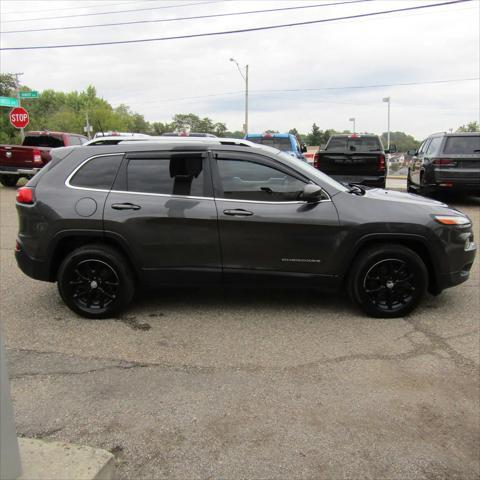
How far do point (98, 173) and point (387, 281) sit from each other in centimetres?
301

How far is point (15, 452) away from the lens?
200 cm

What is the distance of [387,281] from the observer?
15.0ft

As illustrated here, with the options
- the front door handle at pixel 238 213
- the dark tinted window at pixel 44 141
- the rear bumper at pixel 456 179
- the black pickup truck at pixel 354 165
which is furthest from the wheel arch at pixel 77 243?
the dark tinted window at pixel 44 141

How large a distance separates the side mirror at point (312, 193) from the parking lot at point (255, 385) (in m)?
1.15

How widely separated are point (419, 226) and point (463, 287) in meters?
1.63

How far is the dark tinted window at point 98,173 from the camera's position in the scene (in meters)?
4.60

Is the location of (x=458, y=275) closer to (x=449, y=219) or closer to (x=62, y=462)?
(x=449, y=219)

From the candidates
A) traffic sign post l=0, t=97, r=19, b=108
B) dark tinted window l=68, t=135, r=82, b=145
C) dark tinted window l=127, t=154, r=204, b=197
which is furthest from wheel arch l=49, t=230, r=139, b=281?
traffic sign post l=0, t=97, r=19, b=108

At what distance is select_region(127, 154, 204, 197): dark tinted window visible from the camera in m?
4.53

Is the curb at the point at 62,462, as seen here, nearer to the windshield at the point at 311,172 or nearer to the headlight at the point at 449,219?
the windshield at the point at 311,172

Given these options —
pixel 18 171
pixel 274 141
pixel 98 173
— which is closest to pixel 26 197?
pixel 98 173

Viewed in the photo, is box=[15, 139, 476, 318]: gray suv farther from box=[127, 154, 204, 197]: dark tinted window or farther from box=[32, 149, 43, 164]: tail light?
box=[32, 149, 43, 164]: tail light

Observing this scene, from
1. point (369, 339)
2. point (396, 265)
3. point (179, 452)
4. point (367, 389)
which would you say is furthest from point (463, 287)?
point (179, 452)

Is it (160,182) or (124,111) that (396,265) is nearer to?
(160,182)
